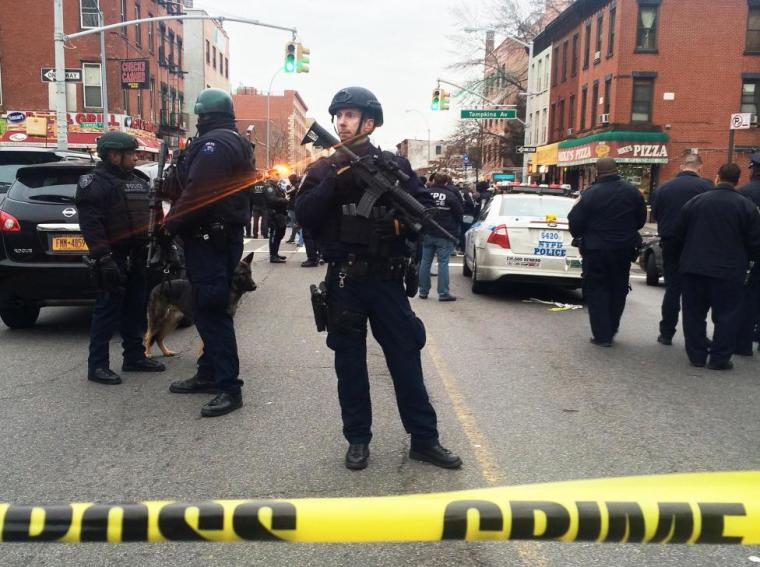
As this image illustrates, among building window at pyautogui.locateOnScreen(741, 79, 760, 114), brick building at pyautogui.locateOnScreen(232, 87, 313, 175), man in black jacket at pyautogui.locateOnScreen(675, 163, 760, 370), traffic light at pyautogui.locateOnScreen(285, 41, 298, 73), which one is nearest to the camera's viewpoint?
man in black jacket at pyautogui.locateOnScreen(675, 163, 760, 370)

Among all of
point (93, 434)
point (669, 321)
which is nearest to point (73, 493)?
point (93, 434)

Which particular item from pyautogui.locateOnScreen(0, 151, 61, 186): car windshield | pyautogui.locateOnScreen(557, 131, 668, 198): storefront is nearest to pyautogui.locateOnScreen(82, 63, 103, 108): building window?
pyautogui.locateOnScreen(557, 131, 668, 198): storefront

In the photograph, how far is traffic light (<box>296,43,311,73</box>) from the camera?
21.2 m

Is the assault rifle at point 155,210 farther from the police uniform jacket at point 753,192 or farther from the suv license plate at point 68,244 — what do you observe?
the police uniform jacket at point 753,192

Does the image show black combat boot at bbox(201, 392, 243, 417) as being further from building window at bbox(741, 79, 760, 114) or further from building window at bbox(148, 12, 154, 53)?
building window at bbox(148, 12, 154, 53)

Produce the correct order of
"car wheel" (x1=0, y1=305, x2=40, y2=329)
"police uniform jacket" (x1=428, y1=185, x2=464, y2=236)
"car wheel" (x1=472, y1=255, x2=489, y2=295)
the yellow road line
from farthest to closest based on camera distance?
"car wheel" (x1=472, y1=255, x2=489, y2=295)
"police uniform jacket" (x1=428, y1=185, x2=464, y2=236)
"car wheel" (x1=0, y1=305, x2=40, y2=329)
the yellow road line

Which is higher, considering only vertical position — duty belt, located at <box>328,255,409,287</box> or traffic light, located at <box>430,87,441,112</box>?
traffic light, located at <box>430,87,441,112</box>

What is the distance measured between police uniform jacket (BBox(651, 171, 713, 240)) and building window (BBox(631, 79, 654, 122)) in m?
26.8

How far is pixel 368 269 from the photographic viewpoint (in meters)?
3.84

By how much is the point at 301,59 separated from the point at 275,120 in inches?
2942

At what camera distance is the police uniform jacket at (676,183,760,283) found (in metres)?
6.53

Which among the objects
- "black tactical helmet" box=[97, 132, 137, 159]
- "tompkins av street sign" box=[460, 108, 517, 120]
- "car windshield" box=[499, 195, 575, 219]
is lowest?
"car windshield" box=[499, 195, 575, 219]

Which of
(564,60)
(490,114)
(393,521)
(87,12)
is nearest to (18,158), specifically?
(393,521)

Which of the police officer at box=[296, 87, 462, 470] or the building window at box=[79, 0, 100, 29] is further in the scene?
the building window at box=[79, 0, 100, 29]
